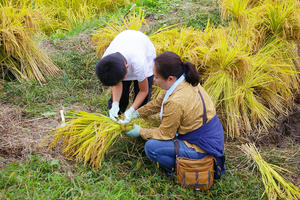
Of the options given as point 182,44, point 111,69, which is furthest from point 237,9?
point 111,69

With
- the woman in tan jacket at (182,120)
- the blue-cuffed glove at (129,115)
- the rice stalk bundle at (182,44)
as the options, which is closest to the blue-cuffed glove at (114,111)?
the blue-cuffed glove at (129,115)

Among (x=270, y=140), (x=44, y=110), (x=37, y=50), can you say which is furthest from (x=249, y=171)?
(x=37, y=50)

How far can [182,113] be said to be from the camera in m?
2.16

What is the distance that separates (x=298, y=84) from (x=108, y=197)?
2959 millimetres

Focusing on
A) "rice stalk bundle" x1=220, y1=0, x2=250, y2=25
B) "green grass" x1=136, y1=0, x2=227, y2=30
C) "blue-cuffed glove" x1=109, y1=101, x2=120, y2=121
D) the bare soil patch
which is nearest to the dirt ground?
the bare soil patch

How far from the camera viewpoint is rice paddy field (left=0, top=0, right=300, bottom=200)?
2.29 m

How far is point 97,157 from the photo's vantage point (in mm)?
2361

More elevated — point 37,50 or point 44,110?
point 37,50

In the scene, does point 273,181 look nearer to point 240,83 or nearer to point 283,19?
point 240,83

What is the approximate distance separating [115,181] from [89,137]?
433 mm

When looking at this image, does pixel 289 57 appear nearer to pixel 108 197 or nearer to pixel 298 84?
pixel 298 84

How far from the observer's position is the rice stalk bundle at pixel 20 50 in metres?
3.31

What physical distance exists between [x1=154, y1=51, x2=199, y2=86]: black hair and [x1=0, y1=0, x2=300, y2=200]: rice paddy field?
60 centimetres

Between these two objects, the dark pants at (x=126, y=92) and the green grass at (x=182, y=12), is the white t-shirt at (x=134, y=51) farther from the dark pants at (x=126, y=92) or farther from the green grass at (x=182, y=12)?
the green grass at (x=182, y=12)
